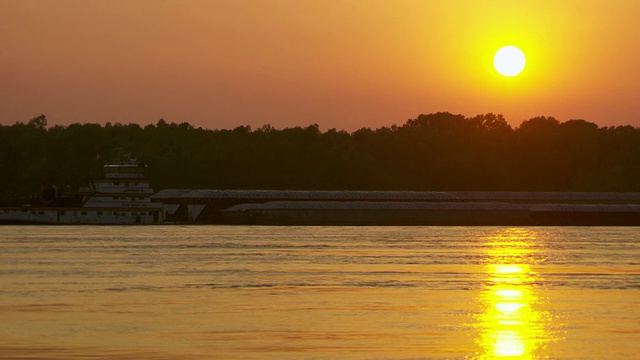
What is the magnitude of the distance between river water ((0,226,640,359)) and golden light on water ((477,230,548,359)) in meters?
0.08

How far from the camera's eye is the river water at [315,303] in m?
42.8

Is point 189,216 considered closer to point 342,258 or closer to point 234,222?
point 234,222

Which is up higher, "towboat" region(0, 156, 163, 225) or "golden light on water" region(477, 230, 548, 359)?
"towboat" region(0, 156, 163, 225)

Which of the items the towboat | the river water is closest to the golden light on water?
the river water

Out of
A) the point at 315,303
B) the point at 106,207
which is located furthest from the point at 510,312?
the point at 106,207

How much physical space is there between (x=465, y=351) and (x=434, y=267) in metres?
37.0

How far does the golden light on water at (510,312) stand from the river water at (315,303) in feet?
0.26

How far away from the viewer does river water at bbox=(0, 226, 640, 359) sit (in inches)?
1684

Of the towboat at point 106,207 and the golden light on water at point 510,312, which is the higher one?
the towboat at point 106,207

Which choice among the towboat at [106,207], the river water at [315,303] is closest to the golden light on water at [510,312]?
the river water at [315,303]

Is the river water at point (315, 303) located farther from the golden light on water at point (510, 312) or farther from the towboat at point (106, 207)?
the towboat at point (106, 207)

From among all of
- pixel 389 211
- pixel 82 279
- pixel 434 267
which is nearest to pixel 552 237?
pixel 389 211

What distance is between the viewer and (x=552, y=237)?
433 ft

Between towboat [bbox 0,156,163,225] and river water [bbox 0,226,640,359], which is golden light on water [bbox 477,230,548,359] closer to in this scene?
river water [bbox 0,226,640,359]
